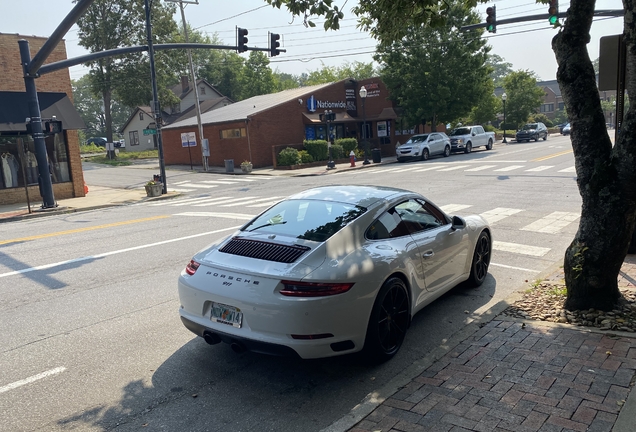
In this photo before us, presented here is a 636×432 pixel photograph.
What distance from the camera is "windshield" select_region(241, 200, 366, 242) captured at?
488cm

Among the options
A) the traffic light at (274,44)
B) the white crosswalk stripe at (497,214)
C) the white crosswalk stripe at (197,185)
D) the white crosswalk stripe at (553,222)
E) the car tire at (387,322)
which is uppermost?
the traffic light at (274,44)

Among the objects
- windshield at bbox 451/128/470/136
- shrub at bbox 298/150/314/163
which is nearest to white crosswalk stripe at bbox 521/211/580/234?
shrub at bbox 298/150/314/163

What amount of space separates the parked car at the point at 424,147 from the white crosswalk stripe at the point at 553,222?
22.0 m

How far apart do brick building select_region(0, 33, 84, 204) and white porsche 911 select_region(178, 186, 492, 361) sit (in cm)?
1720

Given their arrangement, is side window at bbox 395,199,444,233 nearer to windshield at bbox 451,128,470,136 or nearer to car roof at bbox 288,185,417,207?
car roof at bbox 288,185,417,207

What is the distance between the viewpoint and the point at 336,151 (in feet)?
117

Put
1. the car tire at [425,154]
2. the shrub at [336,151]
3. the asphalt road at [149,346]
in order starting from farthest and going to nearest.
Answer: the shrub at [336,151] < the car tire at [425,154] < the asphalt road at [149,346]

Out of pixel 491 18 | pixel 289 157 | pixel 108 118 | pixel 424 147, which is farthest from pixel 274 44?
pixel 108 118

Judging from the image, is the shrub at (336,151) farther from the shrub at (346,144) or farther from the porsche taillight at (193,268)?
the porsche taillight at (193,268)

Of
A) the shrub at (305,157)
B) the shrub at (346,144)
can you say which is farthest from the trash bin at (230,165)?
the shrub at (346,144)

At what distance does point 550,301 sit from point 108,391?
4657mm

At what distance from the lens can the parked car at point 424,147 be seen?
34.2 m

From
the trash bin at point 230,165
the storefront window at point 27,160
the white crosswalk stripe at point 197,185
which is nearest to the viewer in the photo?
the storefront window at point 27,160

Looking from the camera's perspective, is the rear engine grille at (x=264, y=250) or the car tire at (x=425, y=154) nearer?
the rear engine grille at (x=264, y=250)
